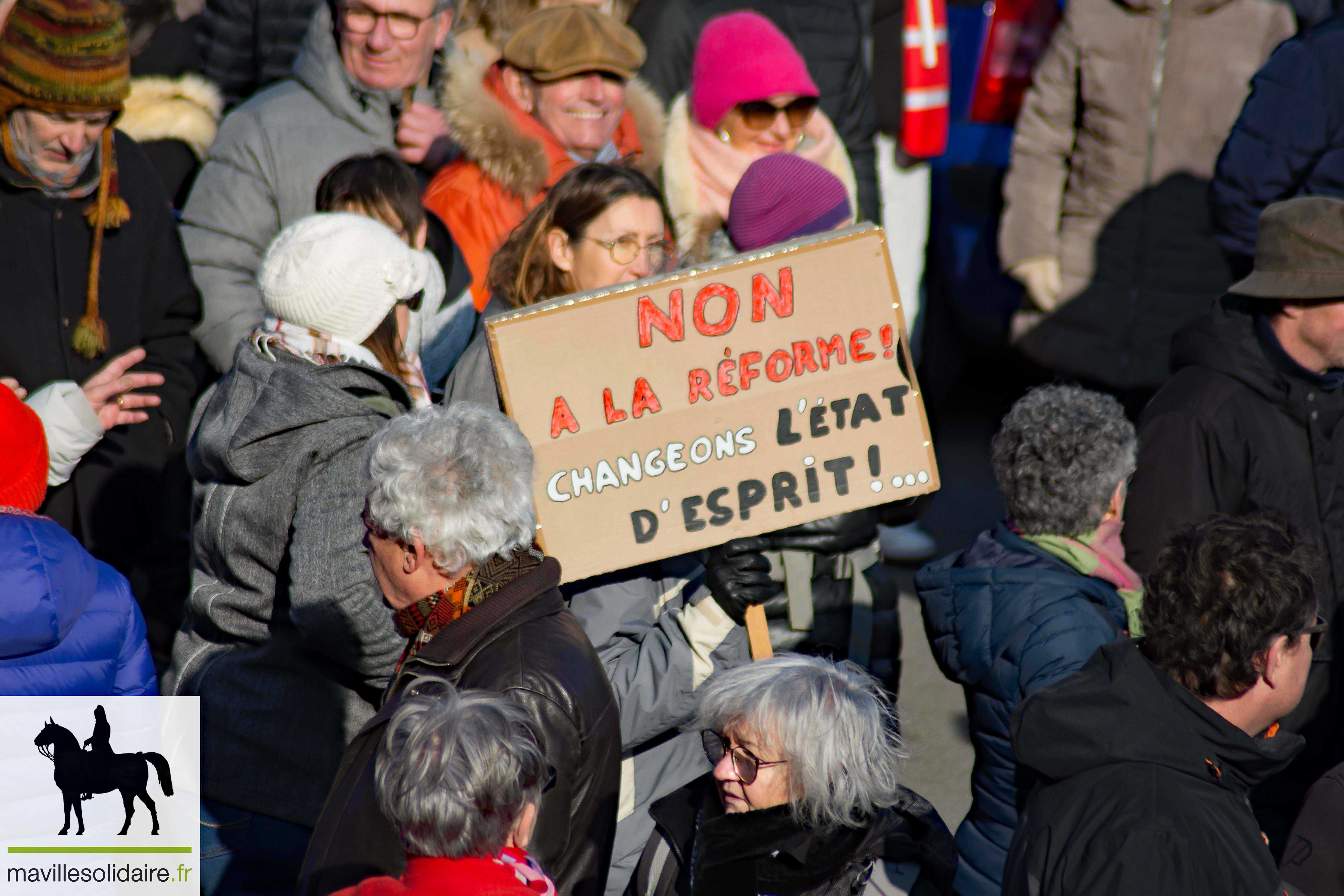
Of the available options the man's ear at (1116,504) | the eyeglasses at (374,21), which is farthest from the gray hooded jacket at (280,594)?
the eyeglasses at (374,21)

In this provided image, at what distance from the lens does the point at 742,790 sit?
2.35 metres

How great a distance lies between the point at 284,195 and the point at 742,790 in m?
3.02

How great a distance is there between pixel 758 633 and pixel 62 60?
251 centimetres

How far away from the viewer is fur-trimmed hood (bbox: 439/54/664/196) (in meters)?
4.57

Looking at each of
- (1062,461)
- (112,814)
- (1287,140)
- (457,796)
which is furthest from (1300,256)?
(112,814)

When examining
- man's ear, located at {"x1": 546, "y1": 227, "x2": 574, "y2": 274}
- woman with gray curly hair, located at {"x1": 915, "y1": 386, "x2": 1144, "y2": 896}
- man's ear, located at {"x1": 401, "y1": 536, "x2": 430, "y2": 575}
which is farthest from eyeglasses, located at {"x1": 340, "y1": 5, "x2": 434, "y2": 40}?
man's ear, located at {"x1": 401, "y1": 536, "x2": 430, "y2": 575}

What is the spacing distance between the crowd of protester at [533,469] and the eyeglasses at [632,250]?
0.04 feet

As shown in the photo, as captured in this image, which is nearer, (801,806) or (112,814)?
(801,806)

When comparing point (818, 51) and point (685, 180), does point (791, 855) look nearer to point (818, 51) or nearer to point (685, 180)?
point (685, 180)

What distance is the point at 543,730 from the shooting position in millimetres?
2227

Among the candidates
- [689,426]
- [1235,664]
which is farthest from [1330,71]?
[1235,664]

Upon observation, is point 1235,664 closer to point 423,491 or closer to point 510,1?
point 423,491

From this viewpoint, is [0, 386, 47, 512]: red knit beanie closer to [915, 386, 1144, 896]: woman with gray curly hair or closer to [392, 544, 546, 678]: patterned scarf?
[392, 544, 546, 678]: patterned scarf

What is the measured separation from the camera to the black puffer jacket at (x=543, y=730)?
7.06ft
